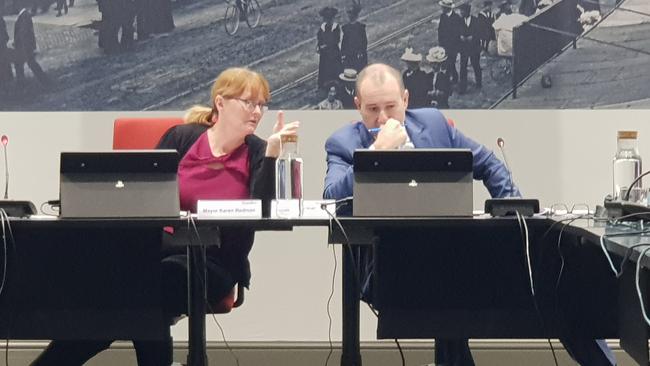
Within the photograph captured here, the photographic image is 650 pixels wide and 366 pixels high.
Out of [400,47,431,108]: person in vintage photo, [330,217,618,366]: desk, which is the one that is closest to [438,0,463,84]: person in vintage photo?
[400,47,431,108]: person in vintage photo

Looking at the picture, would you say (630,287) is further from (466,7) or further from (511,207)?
(466,7)

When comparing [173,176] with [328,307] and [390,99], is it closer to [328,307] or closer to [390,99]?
[390,99]

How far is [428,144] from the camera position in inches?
111

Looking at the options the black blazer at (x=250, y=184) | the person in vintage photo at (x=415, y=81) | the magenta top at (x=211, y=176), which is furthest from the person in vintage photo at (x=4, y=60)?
the person in vintage photo at (x=415, y=81)

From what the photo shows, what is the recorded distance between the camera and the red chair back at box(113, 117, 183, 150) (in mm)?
2934

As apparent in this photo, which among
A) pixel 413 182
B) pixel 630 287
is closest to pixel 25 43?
pixel 413 182

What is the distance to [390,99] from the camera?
271cm

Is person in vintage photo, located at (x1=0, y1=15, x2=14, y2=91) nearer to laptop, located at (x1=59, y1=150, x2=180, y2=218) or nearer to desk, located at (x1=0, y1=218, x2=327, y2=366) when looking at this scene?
desk, located at (x1=0, y1=218, x2=327, y2=366)

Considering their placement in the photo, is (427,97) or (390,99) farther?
(427,97)

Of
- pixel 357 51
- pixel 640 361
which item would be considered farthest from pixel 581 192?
pixel 640 361

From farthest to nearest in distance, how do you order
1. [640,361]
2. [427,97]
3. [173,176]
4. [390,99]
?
[427,97]
[390,99]
[173,176]
[640,361]

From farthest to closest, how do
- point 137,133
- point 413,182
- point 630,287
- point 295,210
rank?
1. point 137,133
2. point 295,210
3. point 413,182
4. point 630,287

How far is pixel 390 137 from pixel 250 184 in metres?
0.59

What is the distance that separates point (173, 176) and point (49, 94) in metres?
1.65
